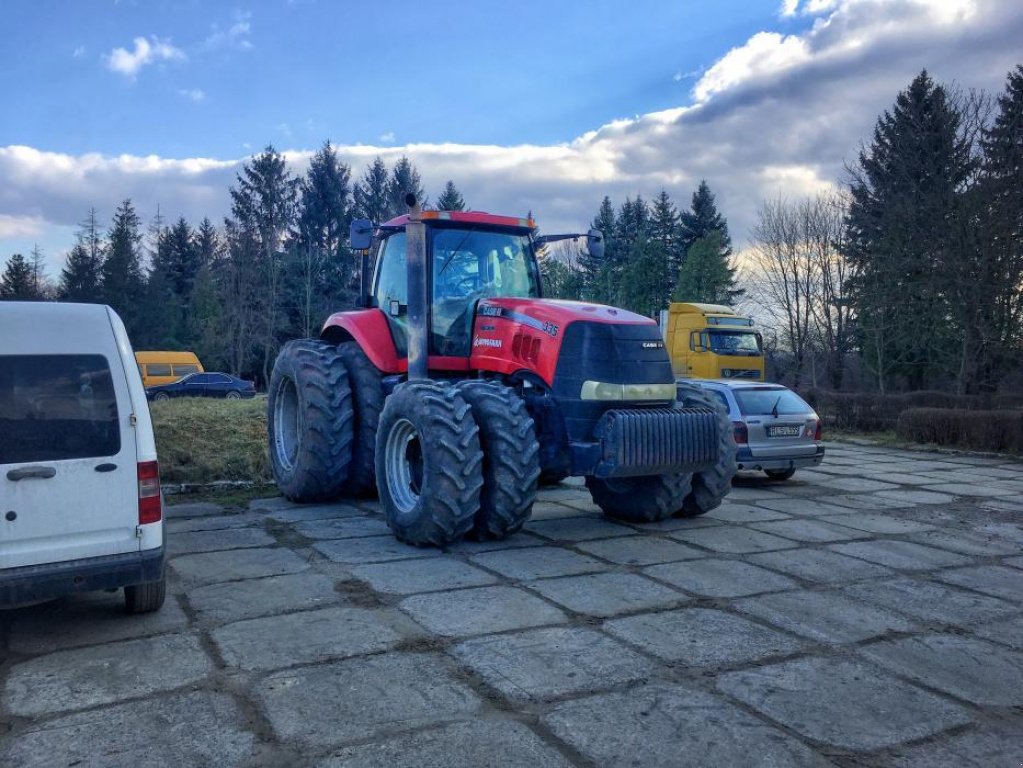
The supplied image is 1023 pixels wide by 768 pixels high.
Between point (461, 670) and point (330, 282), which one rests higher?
point (330, 282)

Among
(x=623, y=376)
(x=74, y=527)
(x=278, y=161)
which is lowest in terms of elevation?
(x=74, y=527)

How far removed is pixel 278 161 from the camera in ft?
183

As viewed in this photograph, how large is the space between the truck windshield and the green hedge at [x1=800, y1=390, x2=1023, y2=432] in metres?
3.54

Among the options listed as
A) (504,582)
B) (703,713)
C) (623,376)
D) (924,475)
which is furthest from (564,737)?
(924,475)

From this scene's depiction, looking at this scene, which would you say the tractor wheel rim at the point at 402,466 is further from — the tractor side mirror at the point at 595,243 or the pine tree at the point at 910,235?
the pine tree at the point at 910,235

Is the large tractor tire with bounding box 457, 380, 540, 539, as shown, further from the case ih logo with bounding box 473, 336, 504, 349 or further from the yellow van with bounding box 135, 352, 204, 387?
the yellow van with bounding box 135, 352, 204, 387

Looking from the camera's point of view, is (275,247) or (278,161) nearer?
(275,247)

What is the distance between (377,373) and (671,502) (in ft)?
11.0

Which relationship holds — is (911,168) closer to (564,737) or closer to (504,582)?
(504,582)

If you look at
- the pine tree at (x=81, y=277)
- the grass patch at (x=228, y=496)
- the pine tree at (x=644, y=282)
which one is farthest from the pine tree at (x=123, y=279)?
the grass patch at (x=228, y=496)

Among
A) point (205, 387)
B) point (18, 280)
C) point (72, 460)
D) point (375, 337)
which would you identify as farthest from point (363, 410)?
point (18, 280)

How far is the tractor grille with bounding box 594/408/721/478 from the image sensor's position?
22.8 feet

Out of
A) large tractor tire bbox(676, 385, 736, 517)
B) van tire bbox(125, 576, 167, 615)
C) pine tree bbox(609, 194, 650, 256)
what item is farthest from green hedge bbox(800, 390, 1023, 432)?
pine tree bbox(609, 194, 650, 256)

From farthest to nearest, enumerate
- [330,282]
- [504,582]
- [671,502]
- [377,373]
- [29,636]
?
[330,282]
[377,373]
[671,502]
[504,582]
[29,636]
